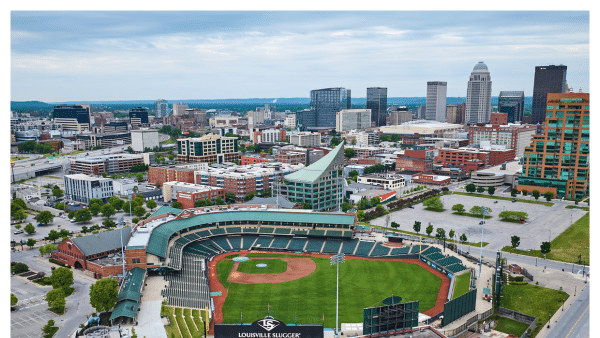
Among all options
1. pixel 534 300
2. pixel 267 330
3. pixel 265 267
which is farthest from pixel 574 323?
pixel 265 267

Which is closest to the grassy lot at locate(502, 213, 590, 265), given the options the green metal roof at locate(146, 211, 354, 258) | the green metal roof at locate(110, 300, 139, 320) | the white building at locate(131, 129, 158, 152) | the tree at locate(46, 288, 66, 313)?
the green metal roof at locate(146, 211, 354, 258)

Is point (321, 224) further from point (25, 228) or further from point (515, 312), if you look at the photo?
point (25, 228)

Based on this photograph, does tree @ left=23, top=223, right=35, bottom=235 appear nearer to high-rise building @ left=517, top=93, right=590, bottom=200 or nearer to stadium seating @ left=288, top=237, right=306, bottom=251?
stadium seating @ left=288, top=237, right=306, bottom=251

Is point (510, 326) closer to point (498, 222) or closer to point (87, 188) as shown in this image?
point (498, 222)

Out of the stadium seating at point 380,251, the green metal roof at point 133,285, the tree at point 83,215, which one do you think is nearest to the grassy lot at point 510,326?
the stadium seating at point 380,251

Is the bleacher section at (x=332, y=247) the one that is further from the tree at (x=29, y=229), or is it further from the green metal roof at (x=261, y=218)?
the tree at (x=29, y=229)

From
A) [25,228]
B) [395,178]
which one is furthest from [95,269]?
[395,178]

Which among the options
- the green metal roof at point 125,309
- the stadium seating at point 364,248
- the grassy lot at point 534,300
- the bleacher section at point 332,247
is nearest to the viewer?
the green metal roof at point 125,309
